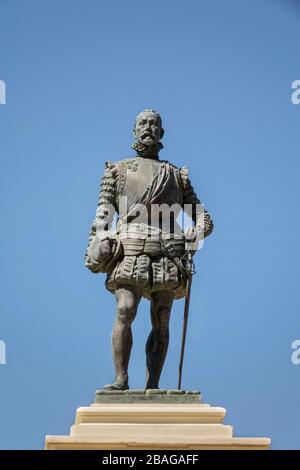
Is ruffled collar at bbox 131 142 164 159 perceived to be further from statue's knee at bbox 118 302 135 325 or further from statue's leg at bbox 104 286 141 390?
statue's knee at bbox 118 302 135 325

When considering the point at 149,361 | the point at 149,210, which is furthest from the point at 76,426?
the point at 149,210

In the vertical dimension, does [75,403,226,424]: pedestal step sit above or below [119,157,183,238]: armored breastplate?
below

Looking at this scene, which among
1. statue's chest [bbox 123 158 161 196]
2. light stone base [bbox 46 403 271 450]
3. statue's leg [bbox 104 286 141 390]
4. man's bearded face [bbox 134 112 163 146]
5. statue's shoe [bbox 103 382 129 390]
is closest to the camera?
light stone base [bbox 46 403 271 450]

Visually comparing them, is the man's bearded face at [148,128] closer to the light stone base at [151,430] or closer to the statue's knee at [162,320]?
the statue's knee at [162,320]

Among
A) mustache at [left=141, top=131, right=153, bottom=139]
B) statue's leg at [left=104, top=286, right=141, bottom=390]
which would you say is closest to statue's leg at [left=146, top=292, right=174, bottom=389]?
statue's leg at [left=104, top=286, right=141, bottom=390]

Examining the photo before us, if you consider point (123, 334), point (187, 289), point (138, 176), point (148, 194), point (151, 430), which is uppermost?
point (138, 176)

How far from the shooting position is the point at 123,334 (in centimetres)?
1792

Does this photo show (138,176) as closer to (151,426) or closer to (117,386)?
(117,386)

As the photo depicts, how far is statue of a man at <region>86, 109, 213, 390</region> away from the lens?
59.0 ft

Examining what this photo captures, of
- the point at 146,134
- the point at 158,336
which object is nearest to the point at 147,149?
the point at 146,134

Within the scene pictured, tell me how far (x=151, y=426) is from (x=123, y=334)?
4.58 ft

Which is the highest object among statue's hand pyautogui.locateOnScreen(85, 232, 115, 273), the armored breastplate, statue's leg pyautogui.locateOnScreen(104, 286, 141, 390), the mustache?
the mustache

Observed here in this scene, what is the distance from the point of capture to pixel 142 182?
18516mm
